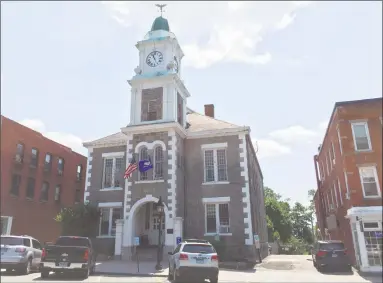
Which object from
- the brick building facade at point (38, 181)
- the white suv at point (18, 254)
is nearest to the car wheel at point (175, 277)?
the white suv at point (18, 254)

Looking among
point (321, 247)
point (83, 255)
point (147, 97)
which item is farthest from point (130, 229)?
point (321, 247)

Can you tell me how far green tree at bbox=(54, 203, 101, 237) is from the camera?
24.1 metres

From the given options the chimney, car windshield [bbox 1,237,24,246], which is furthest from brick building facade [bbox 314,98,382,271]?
the chimney

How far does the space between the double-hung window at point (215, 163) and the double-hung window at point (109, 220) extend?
7349 millimetres

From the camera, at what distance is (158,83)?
1069 inches

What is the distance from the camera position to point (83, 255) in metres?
14.7

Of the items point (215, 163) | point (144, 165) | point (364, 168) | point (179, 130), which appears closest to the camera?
point (364, 168)

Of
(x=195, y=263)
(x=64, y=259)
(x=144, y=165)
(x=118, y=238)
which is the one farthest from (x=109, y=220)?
(x=195, y=263)

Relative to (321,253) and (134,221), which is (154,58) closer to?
(134,221)

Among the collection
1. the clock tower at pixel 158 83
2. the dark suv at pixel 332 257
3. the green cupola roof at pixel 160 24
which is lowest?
the dark suv at pixel 332 257

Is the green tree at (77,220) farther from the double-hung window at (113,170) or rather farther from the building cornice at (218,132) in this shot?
the building cornice at (218,132)

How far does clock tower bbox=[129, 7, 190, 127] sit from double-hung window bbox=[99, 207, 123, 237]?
6.92 m

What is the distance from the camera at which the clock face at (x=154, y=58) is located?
27953 mm

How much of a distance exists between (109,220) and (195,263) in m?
13.8
